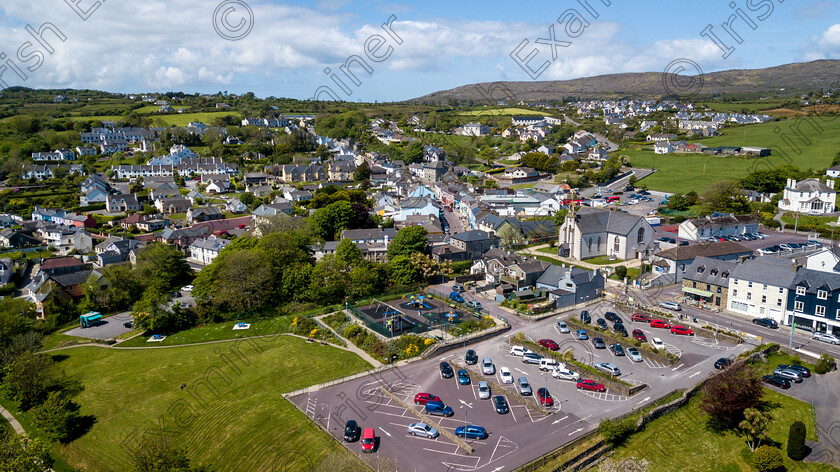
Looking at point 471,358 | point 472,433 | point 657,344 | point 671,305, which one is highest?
point 671,305

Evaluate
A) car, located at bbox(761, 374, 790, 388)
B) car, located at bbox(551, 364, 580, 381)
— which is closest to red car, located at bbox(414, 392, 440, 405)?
car, located at bbox(551, 364, 580, 381)

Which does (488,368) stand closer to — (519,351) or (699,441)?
(519,351)

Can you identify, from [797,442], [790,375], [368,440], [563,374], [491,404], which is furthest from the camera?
[563,374]

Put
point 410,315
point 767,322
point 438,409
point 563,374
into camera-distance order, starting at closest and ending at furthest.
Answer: point 438,409, point 563,374, point 767,322, point 410,315

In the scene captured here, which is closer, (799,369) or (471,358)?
(799,369)

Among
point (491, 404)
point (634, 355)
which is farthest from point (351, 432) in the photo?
point (634, 355)

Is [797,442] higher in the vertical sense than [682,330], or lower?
lower

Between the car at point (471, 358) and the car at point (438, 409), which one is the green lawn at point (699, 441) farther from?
the car at point (471, 358)

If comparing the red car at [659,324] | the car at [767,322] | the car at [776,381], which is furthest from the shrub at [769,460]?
the car at [767,322]
